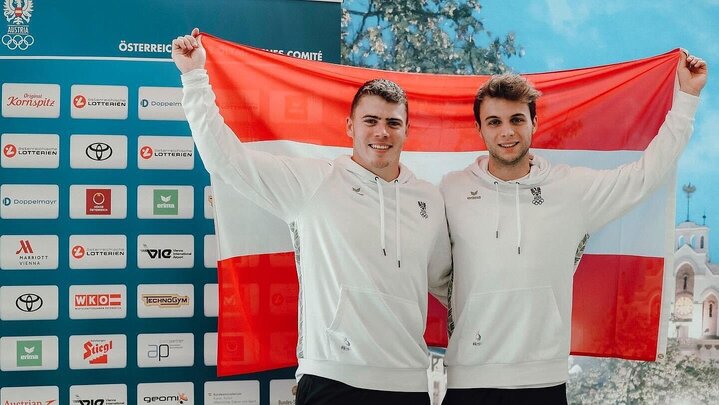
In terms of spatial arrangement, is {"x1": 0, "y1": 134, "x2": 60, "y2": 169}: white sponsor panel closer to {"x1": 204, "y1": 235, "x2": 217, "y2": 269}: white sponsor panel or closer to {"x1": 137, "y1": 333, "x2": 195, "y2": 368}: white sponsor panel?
{"x1": 204, "y1": 235, "x2": 217, "y2": 269}: white sponsor panel

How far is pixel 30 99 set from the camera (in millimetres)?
3008

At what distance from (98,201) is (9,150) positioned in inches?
15.5

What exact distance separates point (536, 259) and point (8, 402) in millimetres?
2129

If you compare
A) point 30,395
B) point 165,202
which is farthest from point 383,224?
point 30,395

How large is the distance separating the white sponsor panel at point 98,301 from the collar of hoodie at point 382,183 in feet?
3.70

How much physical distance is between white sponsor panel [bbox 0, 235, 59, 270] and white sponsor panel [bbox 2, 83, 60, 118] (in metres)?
0.49

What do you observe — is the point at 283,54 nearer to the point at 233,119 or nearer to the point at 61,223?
Result: the point at 233,119

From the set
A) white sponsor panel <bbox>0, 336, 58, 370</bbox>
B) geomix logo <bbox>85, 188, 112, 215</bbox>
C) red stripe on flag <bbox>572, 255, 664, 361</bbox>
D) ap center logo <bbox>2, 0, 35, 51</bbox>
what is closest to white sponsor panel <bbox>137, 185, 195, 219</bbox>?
geomix logo <bbox>85, 188, 112, 215</bbox>

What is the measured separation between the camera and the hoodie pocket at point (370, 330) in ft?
7.97

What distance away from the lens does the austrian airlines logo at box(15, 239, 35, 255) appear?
301 cm

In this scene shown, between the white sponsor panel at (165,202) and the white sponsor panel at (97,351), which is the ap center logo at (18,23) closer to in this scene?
the white sponsor panel at (165,202)

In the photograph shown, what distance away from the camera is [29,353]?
3.02m

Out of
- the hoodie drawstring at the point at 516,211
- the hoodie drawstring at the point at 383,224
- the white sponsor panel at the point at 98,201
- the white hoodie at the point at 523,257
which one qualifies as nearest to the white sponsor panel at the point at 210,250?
the white sponsor panel at the point at 98,201

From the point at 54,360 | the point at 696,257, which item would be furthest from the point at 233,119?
the point at 696,257
